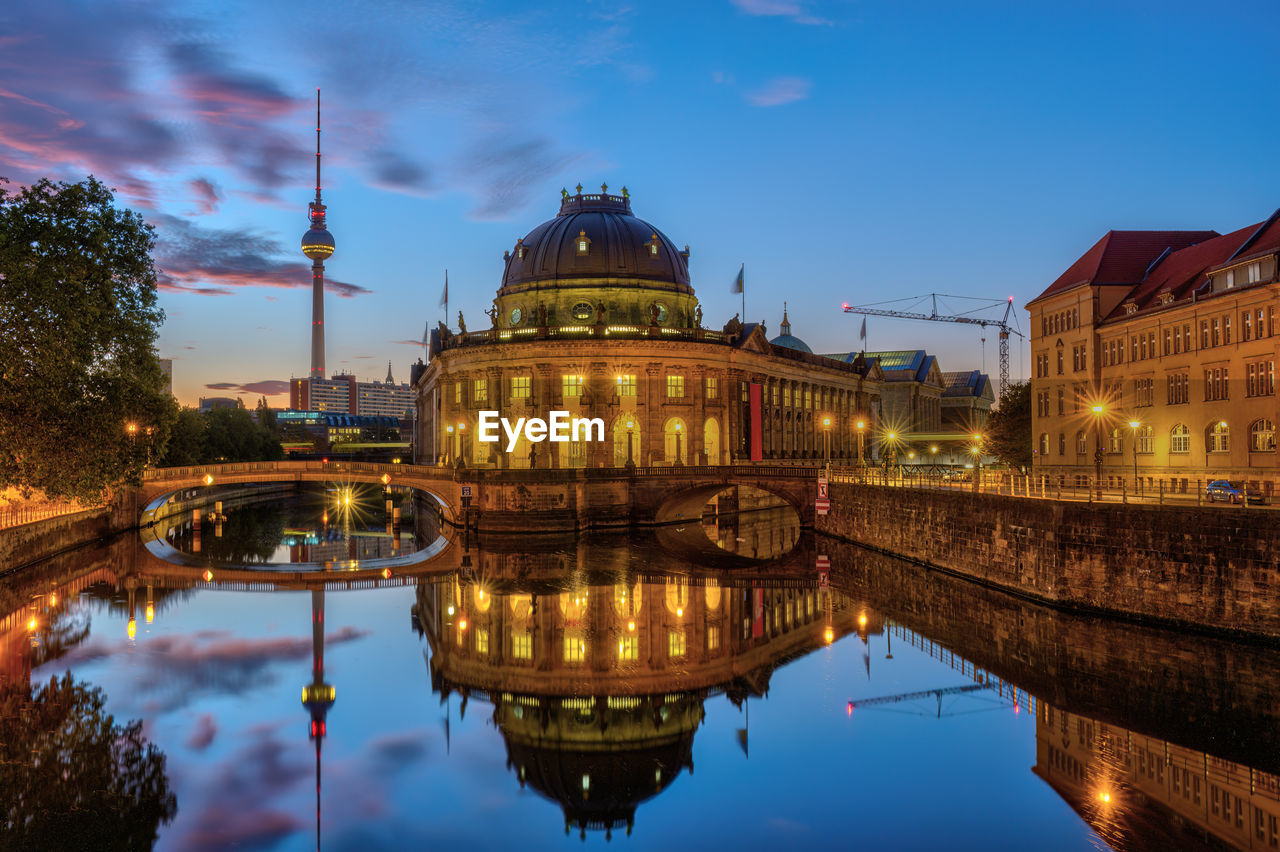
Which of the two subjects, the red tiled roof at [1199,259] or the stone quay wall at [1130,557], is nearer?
the stone quay wall at [1130,557]

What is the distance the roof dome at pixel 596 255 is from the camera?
88438 millimetres

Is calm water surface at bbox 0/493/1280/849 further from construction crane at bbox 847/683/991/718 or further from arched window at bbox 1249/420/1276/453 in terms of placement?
arched window at bbox 1249/420/1276/453

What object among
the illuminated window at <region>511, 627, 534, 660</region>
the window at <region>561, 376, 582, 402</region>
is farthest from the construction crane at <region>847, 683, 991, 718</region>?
the window at <region>561, 376, 582, 402</region>

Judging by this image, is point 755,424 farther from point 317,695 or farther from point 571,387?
point 317,695

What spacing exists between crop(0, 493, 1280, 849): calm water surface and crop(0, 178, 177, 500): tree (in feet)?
20.9

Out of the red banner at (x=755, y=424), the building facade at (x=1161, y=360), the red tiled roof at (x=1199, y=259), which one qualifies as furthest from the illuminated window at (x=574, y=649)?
the red banner at (x=755, y=424)

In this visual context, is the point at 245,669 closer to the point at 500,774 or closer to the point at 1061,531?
the point at 500,774

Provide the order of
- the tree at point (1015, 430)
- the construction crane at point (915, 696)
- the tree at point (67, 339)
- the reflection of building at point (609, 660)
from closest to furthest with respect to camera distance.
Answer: the reflection of building at point (609, 660)
the construction crane at point (915, 696)
the tree at point (67, 339)
the tree at point (1015, 430)

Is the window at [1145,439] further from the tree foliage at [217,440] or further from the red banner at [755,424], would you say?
the tree foliage at [217,440]

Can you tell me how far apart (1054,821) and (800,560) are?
35.7 meters

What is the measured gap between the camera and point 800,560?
55.2 m

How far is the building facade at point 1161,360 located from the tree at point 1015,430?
1777cm

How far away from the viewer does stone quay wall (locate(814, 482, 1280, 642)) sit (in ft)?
94.8

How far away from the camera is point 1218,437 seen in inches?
1984
